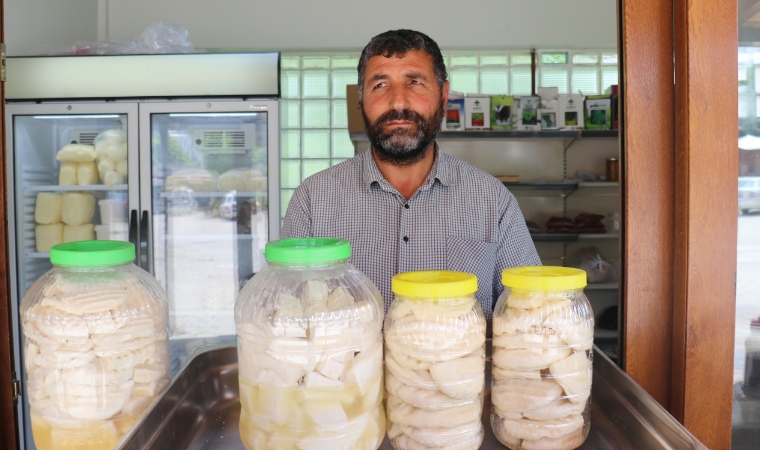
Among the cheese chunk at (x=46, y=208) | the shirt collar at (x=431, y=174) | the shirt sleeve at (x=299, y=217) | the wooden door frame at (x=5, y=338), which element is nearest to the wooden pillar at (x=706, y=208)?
the shirt collar at (x=431, y=174)

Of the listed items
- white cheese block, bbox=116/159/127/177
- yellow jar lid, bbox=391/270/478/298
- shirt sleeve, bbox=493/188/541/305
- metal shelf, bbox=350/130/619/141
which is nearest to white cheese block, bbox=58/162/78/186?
white cheese block, bbox=116/159/127/177

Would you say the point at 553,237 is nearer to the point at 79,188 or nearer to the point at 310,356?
the point at 79,188

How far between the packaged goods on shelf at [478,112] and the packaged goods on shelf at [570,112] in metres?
0.46

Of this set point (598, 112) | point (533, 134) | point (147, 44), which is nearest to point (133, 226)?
point (147, 44)

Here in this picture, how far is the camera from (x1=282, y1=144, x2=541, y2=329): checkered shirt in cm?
160

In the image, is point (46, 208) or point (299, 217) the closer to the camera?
point (299, 217)

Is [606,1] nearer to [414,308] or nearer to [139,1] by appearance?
[139,1]

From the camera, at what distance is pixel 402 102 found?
1.51 m

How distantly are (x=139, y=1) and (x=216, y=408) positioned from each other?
369 cm

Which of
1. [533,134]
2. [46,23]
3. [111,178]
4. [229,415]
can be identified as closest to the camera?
[229,415]

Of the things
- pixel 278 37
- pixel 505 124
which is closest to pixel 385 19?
pixel 278 37

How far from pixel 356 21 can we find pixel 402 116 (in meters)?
2.50

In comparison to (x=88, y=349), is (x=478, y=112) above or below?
above

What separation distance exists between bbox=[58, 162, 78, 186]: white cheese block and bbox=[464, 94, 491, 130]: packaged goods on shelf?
2.26 metres
